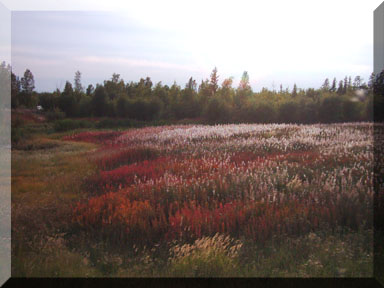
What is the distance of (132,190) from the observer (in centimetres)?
486

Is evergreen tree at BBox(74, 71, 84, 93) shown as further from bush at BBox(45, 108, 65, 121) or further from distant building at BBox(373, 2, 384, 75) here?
distant building at BBox(373, 2, 384, 75)

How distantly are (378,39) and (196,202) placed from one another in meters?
3.35

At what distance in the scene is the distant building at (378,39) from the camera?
490cm

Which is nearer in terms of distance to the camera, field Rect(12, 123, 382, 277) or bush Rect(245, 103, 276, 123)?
field Rect(12, 123, 382, 277)

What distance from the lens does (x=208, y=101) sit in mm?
5449

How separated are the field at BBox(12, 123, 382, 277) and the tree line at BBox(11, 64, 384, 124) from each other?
6.9 inches

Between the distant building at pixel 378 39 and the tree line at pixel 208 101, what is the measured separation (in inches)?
15.8

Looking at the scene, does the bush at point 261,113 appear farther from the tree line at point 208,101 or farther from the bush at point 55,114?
the bush at point 55,114

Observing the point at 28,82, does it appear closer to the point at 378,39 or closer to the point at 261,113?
the point at 261,113

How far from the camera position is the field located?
171 inches

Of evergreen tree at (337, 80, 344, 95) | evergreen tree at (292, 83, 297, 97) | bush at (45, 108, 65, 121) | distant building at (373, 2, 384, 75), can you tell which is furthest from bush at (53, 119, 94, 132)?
distant building at (373, 2, 384, 75)

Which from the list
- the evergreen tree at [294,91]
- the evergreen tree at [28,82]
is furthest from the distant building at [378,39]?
the evergreen tree at [28,82]

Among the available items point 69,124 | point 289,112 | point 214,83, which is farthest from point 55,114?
point 289,112
